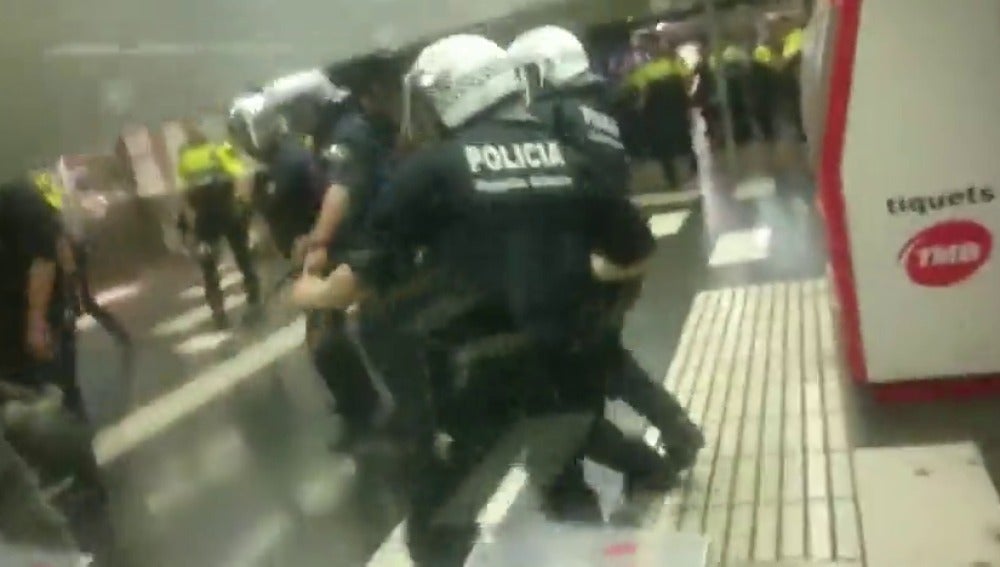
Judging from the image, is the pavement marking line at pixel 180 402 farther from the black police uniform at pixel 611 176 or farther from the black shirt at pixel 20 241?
the black police uniform at pixel 611 176

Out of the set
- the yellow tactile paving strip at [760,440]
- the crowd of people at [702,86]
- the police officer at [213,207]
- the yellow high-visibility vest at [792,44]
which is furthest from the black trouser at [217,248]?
the yellow high-visibility vest at [792,44]

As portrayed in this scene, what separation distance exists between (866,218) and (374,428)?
0.85 meters

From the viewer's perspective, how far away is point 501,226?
50.3 inches

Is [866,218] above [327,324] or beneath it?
beneath

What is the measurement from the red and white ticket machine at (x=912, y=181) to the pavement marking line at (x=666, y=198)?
0.79 feet

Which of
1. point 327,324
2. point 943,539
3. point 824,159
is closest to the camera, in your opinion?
point 327,324

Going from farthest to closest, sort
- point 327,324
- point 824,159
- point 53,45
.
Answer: point 824,159, point 327,324, point 53,45

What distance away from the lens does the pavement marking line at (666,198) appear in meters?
1.36

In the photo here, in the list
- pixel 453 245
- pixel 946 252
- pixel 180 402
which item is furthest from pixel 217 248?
pixel 946 252

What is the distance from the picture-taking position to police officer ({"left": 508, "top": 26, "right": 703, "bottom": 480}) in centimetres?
126

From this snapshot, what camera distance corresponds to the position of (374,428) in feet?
4.09

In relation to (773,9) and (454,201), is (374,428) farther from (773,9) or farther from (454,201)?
(773,9)

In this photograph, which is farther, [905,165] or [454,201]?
[905,165]

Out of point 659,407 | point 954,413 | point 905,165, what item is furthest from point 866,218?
point 659,407
